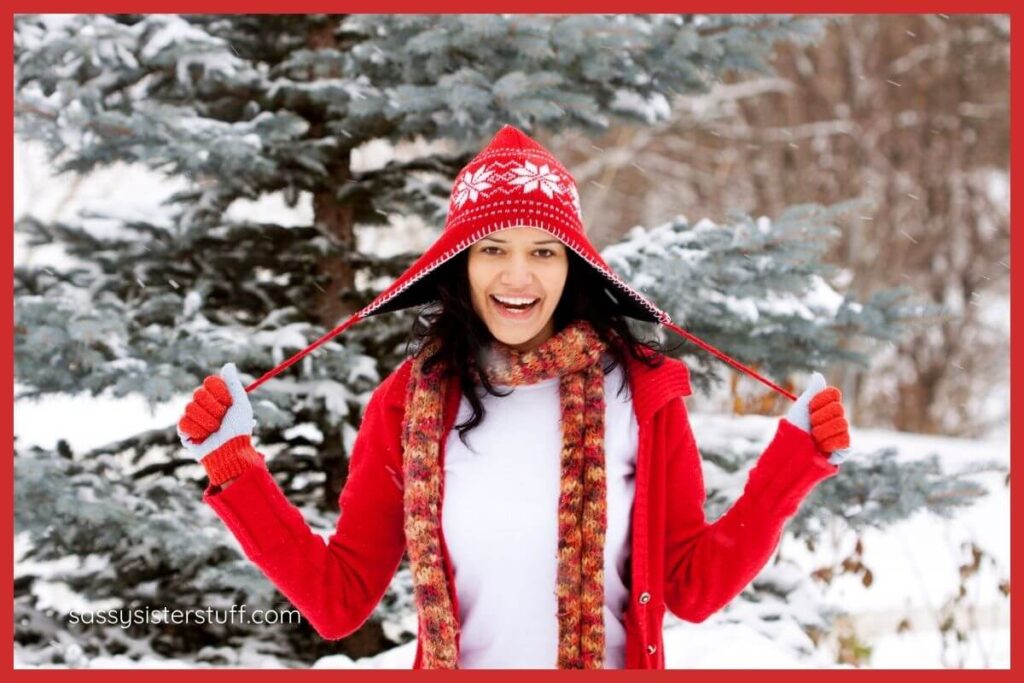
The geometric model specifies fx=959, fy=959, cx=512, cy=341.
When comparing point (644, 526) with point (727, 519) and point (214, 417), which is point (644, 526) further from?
point (214, 417)

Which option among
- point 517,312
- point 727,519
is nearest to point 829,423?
point 727,519

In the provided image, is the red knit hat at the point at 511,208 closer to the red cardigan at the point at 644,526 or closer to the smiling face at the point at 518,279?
the smiling face at the point at 518,279

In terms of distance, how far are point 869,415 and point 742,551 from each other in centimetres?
1045

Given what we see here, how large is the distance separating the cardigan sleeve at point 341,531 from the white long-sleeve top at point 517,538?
15 cm

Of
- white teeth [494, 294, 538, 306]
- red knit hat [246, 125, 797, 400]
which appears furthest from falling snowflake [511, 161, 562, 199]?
white teeth [494, 294, 538, 306]

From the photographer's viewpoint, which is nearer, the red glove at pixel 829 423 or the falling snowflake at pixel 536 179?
the red glove at pixel 829 423

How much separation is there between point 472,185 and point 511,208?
0.46 ft

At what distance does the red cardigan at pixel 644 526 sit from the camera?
1.82 meters

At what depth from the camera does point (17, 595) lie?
3791 mm

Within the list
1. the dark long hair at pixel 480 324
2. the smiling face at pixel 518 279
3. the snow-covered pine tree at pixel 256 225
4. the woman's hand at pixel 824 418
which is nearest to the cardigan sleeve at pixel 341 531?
the dark long hair at pixel 480 324

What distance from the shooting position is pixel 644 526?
1.86 meters

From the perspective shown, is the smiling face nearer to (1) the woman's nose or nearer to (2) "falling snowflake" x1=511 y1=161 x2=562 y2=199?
(1) the woman's nose

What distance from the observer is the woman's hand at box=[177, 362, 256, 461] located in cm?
177

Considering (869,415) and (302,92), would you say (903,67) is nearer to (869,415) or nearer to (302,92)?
(869,415)
